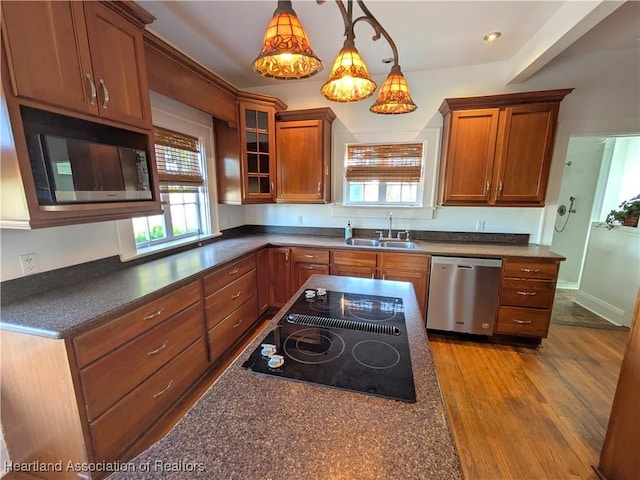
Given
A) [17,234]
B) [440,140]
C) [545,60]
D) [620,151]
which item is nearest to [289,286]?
[17,234]

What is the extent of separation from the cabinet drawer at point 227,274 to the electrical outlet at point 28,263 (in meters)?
0.92

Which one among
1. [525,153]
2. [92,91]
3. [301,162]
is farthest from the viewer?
[301,162]

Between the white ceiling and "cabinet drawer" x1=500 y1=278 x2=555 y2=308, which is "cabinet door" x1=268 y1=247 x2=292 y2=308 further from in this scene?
"cabinet drawer" x1=500 y1=278 x2=555 y2=308

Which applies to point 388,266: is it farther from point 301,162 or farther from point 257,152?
point 257,152

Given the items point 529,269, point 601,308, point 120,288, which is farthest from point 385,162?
point 601,308

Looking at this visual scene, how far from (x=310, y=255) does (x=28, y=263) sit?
82.7 inches

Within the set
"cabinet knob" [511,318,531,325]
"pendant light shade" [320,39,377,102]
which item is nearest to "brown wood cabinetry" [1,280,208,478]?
"pendant light shade" [320,39,377,102]

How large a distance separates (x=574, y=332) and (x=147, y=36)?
4.60 meters

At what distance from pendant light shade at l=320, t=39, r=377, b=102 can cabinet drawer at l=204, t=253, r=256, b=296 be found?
156cm

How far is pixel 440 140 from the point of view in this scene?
9.75ft

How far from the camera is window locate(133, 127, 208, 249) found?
230 centimetres

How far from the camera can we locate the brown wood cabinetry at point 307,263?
293cm

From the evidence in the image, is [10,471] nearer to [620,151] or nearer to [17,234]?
[17,234]

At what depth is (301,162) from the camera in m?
3.05
